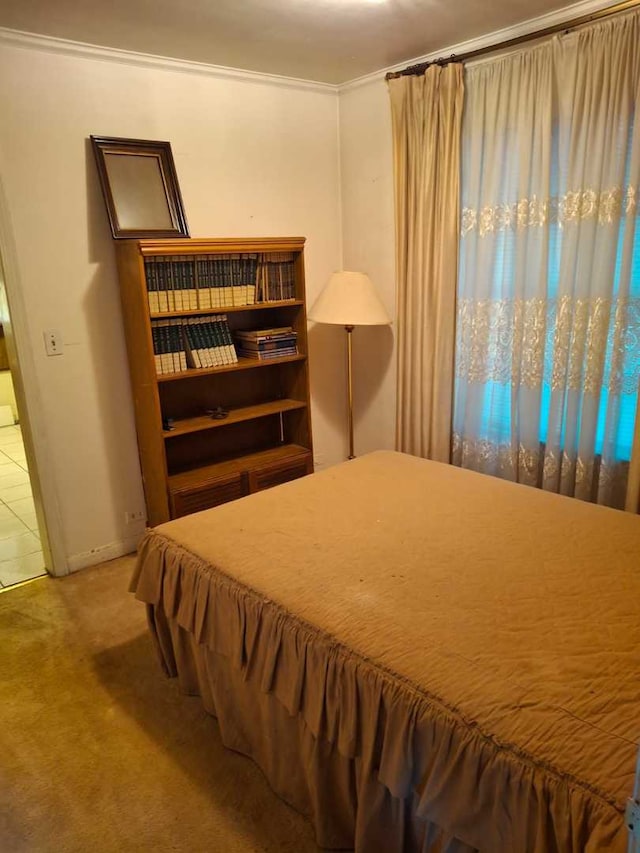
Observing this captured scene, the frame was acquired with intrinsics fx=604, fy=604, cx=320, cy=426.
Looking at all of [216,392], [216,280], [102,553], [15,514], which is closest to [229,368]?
[216,392]

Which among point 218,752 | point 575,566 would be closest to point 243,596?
point 218,752

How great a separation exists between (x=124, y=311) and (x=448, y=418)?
1.76 m

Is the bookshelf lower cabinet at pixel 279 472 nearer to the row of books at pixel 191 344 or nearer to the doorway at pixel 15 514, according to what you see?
the row of books at pixel 191 344

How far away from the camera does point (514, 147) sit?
2.77 m

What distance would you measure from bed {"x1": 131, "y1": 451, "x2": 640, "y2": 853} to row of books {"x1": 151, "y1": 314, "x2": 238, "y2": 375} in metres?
0.99

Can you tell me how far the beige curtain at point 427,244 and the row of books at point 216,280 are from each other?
2.15ft

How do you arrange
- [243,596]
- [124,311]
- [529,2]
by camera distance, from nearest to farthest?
[243,596]
[529,2]
[124,311]

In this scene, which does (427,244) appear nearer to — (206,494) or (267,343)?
(267,343)

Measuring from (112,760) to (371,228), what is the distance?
9.76 feet

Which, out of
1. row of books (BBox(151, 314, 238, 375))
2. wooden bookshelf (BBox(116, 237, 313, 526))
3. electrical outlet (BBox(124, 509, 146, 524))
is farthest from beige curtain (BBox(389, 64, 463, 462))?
electrical outlet (BBox(124, 509, 146, 524))

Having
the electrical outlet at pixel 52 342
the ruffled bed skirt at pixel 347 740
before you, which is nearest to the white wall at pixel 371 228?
the electrical outlet at pixel 52 342

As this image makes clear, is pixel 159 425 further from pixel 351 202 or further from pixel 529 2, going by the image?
pixel 529 2

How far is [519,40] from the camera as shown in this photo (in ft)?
8.53

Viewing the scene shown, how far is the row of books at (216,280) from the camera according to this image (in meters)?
2.85
